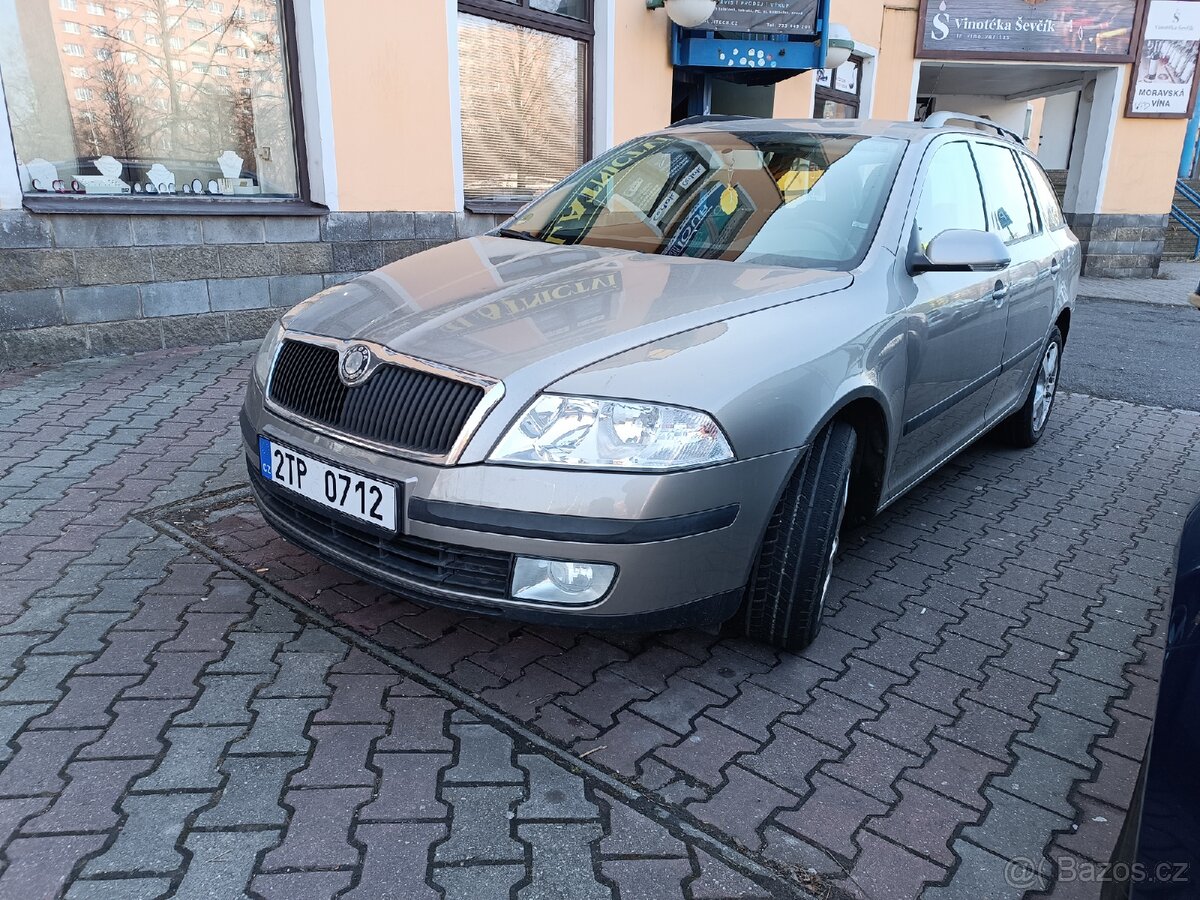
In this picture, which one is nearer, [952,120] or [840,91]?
[952,120]

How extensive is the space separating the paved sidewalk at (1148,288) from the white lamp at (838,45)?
15.2 feet

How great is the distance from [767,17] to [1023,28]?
6.27 m

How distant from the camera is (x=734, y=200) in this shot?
133 inches

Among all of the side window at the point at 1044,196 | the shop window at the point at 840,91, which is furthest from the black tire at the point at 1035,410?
the shop window at the point at 840,91

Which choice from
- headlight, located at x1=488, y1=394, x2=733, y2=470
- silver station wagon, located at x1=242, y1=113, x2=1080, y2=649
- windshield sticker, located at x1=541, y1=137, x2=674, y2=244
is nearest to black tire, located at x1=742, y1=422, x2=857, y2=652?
silver station wagon, located at x1=242, y1=113, x2=1080, y2=649

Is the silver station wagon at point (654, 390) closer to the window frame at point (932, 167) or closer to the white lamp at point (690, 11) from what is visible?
the window frame at point (932, 167)

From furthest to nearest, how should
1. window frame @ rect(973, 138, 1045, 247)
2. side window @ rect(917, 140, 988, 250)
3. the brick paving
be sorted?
1. window frame @ rect(973, 138, 1045, 247)
2. side window @ rect(917, 140, 988, 250)
3. the brick paving

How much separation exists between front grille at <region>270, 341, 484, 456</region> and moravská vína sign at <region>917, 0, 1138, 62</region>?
1334cm

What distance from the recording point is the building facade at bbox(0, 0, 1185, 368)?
5.53 metres

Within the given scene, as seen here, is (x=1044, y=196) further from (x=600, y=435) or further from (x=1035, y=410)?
(x=600, y=435)

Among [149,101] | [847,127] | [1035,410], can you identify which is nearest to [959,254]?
[847,127]

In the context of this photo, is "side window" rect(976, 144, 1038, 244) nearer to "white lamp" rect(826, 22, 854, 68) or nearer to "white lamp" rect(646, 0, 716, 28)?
"white lamp" rect(646, 0, 716, 28)

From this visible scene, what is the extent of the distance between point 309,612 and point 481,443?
114 cm

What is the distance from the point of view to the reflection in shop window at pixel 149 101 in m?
5.52
